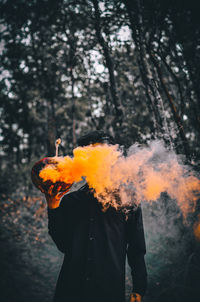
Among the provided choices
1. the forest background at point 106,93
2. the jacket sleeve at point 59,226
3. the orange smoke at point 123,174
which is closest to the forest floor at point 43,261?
the forest background at point 106,93

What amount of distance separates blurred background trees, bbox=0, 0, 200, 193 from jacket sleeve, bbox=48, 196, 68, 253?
262 centimetres

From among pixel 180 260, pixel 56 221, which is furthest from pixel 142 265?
pixel 180 260

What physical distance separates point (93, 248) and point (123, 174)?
0.93 meters

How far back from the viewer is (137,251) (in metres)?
2.00

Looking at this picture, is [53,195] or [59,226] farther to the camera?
[59,226]

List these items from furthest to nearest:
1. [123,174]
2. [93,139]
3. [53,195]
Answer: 1. [123,174]
2. [93,139]
3. [53,195]

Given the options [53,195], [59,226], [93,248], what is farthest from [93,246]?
[53,195]

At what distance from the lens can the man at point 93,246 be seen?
70.1 inches

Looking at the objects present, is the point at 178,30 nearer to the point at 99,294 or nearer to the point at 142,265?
the point at 142,265

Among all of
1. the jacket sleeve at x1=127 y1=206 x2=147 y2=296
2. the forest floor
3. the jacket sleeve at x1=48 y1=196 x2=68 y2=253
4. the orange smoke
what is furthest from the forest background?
the jacket sleeve at x1=48 y1=196 x2=68 y2=253

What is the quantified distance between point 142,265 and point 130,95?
9244 millimetres

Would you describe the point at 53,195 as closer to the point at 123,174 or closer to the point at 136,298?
the point at 123,174

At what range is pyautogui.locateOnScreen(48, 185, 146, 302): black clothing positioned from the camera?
5.85 feet

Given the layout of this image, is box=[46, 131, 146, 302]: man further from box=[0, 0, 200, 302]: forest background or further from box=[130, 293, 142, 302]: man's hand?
box=[0, 0, 200, 302]: forest background
